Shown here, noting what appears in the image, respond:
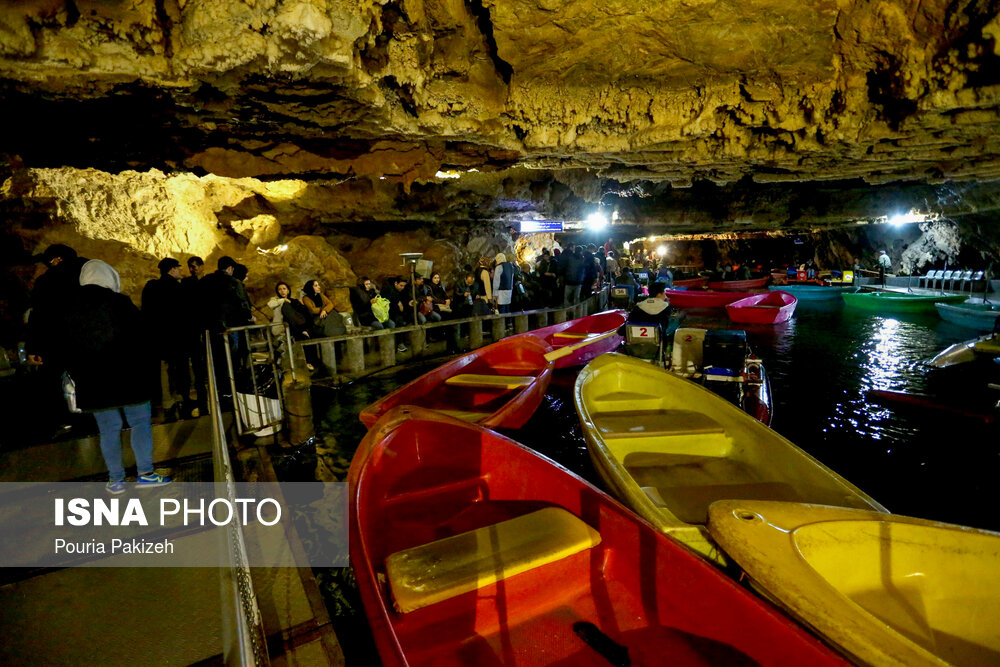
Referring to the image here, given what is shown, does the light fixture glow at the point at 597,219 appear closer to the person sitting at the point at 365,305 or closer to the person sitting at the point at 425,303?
the person sitting at the point at 425,303

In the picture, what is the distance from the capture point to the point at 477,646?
2.52 metres

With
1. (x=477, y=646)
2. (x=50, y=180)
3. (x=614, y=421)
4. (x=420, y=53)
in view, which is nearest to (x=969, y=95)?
(x=614, y=421)

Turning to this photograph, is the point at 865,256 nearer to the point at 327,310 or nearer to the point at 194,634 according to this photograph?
the point at 327,310

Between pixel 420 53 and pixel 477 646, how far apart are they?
21.3 feet

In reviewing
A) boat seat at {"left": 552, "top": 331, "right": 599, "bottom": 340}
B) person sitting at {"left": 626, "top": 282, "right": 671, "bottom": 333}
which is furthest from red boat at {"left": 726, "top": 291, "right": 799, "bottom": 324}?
person sitting at {"left": 626, "top": 282, "right": 671, "bottom": 333}

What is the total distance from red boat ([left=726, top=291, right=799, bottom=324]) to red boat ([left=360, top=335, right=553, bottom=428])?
10571mm

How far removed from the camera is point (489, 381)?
668cm

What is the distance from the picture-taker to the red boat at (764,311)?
14.9m

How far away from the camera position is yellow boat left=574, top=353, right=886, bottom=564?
3496 millimetres

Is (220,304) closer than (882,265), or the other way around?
(220,304)

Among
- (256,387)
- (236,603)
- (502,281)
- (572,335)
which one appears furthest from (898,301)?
(236,603)

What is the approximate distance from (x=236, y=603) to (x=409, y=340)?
926 cm

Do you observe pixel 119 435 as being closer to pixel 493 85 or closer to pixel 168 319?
pixel 168 319

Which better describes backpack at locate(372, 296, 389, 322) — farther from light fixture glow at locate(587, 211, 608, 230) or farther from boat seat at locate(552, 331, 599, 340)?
light fixture glow at locate(587, 211, 608, 230)
